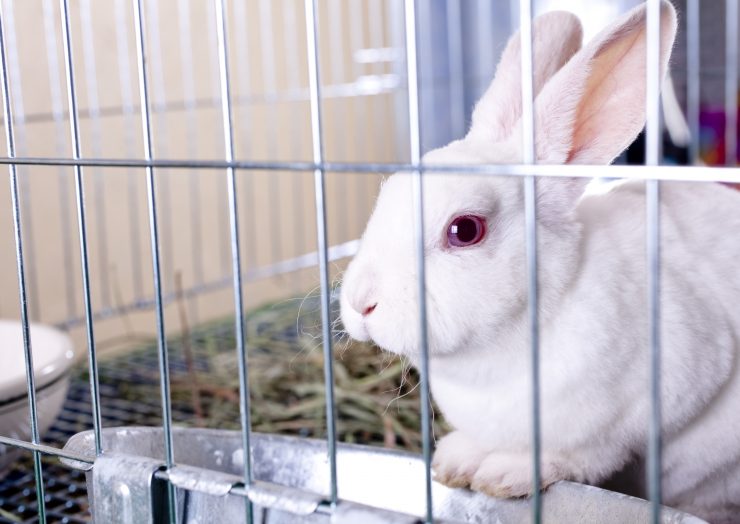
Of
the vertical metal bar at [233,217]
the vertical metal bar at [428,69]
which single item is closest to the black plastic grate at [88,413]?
the vertical metal bar at [233,217]

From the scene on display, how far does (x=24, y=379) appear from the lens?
42.9 inches

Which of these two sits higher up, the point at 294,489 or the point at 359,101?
the point at 359,101

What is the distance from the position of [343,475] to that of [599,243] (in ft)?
1.06

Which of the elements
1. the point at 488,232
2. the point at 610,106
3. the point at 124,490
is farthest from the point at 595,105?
the point at 124,490

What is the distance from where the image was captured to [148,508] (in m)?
0.74

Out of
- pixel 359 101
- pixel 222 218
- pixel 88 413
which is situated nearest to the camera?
pixel 88 413

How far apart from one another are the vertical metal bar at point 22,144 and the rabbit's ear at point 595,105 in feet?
3.92

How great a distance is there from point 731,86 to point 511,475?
163 cm

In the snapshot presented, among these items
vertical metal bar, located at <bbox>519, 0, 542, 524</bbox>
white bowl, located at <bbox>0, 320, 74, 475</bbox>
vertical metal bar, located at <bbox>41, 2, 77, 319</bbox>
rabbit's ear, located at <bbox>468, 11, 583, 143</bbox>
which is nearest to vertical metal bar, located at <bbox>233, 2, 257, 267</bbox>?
vertical metal bar, located at <bbox>41, 2, 77, 319</bbox>

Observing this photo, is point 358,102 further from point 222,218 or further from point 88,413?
point 88,413

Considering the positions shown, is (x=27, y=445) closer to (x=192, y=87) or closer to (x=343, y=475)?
(x=343, y=475)

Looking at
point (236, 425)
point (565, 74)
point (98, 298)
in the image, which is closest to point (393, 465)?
point (565, 74)

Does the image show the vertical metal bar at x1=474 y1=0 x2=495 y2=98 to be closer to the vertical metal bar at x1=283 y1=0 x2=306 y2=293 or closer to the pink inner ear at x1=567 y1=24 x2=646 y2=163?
the vertical metal bar at x1=283 y1=0 x2=306 y2=293

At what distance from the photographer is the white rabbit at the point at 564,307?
785mm
